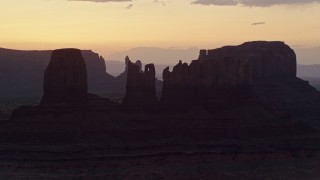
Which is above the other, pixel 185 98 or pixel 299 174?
pixel 185 98

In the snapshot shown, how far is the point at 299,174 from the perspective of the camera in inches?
3236

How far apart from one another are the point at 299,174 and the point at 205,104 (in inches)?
932

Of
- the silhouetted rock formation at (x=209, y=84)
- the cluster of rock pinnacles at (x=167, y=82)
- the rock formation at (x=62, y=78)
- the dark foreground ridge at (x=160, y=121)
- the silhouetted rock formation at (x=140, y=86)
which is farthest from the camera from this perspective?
the silhouetted rock formation at (x=209, y=84)

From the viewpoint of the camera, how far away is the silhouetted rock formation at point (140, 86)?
102 metres

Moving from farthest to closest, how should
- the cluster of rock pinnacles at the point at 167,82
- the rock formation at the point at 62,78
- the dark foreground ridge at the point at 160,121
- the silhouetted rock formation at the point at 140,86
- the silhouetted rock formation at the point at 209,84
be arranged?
the silhouetted rock formation at the point at 209,84 → the silhouetted rock formation at the point at 140,86 → the cluster of rock pinnacles at the point at 167,82 → the rock formation at the point at 62,78 → the dark foreground ridge at the point at 160,121

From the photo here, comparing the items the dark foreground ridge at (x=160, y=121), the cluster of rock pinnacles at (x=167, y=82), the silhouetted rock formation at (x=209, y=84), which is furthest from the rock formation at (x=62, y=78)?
the silhouetted rock formation at (x=209, y=84)

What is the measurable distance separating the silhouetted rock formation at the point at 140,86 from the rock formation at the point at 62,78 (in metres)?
8.65

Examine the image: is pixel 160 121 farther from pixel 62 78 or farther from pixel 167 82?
pixel 62 78

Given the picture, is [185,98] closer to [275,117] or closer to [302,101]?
[275,117]

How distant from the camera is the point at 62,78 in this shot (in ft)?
314

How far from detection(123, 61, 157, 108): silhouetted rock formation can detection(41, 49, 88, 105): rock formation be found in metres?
8.65

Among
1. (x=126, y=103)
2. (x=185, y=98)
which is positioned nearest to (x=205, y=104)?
(x=185, y=98)

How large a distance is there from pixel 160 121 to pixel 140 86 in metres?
8.57

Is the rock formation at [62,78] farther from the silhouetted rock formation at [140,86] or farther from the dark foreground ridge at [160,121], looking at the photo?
the silhouetted rock formation at [140,86]
